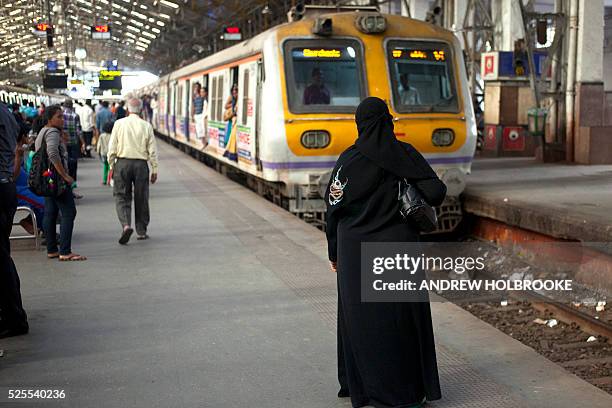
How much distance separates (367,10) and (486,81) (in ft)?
31.0

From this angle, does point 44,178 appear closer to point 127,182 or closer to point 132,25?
point 127,182

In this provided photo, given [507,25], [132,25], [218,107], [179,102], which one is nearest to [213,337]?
[218,107]

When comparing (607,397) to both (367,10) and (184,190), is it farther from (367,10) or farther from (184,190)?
(184,190)

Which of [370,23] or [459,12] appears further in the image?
[459,12]

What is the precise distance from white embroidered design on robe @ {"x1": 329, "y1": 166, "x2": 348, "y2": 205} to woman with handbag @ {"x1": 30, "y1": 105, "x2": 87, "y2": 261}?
4334mm

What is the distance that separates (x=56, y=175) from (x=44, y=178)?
115 mm

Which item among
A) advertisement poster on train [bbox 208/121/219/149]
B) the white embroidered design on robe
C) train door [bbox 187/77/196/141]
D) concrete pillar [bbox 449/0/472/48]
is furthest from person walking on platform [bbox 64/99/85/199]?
concrete pillar [bbox 449/0/472/48]

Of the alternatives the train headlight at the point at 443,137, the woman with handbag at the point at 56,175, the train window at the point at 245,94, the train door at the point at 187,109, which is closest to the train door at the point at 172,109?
the train door at the point at 187,109

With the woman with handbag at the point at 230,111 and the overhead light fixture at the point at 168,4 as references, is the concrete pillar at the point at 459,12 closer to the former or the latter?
the woman with handbag at the point at 230,111

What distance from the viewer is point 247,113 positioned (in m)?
13.1

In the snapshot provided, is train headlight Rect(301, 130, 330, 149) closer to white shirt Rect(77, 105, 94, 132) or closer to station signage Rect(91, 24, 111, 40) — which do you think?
white shirt Rect(77, 105, 94, 132)

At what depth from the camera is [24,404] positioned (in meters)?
4.62

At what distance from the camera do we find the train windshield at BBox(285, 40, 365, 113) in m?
11.0

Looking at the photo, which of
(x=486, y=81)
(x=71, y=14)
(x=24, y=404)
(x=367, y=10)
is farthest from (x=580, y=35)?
(x=71, y=14)
